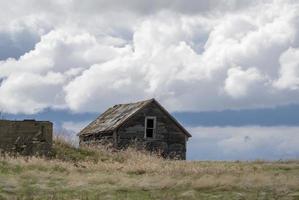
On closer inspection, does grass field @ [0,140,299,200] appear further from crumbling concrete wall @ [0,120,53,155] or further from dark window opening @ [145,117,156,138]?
dark window opening @ [145,117,156,138]

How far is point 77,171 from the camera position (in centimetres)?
1700

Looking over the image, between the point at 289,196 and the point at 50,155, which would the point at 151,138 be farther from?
the point at 289,196

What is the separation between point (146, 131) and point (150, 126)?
0.48 meters

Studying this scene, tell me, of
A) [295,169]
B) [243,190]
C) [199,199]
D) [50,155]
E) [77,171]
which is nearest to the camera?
[199,199]

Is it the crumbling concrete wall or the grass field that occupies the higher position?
the crumbling concrete wall

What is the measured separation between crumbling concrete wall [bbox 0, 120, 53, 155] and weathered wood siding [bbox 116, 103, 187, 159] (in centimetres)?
1249

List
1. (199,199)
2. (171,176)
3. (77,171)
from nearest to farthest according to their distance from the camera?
(199,199), (171,176), (77,171)

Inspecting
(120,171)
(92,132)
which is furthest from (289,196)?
(92,132)

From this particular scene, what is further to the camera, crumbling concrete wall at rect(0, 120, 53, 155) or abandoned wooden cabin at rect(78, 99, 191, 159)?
abandoned wooden cabin at rect(78, 99, 191, 159)

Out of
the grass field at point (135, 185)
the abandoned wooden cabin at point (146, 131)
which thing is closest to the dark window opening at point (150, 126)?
the abandoned wooden cabin at point (146, 131)

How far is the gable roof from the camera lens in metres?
37.3

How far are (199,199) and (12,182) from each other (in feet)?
15.7

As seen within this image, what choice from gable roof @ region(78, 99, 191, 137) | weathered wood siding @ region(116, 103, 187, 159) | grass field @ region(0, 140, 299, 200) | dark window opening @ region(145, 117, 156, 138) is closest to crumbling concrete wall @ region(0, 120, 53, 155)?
grass field @ region(0, 140, 299, 200)

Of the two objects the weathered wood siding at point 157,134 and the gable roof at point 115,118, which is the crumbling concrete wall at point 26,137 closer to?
the gable roof at point 115,118
